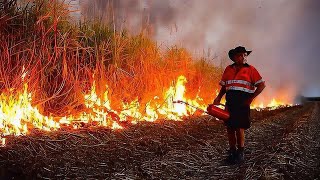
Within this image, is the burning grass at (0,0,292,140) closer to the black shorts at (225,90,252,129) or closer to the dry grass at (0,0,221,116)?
the dry grass at (0,0,221,116)

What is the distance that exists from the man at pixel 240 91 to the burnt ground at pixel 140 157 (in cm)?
60

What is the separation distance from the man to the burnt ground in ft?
1.97

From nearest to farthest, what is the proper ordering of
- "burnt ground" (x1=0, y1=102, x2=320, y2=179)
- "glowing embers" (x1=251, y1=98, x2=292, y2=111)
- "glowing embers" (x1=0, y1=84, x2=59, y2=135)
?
1. "burnt ground" (x1=0, y1=102, x2=320, y2=179)
2. "glowing embers" (x1=0, y1=84, x2=59, y2=135)
3. "glowing embers" (x1=251, y1=98, x2=292, y2=111)

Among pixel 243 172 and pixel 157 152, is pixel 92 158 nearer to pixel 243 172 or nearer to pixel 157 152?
pixel 157 152

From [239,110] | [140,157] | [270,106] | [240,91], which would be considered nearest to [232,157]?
[239,110]

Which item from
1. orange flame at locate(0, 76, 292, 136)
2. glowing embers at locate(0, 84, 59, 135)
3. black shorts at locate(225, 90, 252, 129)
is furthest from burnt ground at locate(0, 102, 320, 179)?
black shorts at locate(225, 90, 252, 129)

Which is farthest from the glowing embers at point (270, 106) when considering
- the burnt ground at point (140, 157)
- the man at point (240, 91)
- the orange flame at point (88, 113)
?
the man at point (240, 91)

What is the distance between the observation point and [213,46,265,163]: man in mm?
7500

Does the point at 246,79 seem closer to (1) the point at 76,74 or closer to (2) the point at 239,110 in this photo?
(2) the point at 239,110

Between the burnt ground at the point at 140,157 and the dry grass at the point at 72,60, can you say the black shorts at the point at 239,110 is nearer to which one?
the burnt ground at the point at 140,157

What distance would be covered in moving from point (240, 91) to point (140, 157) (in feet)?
7.71

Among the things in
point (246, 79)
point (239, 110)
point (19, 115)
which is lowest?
point (19, 115)

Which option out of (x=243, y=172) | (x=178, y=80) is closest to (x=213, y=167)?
(x=243, y=172)

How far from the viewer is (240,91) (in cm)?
754
